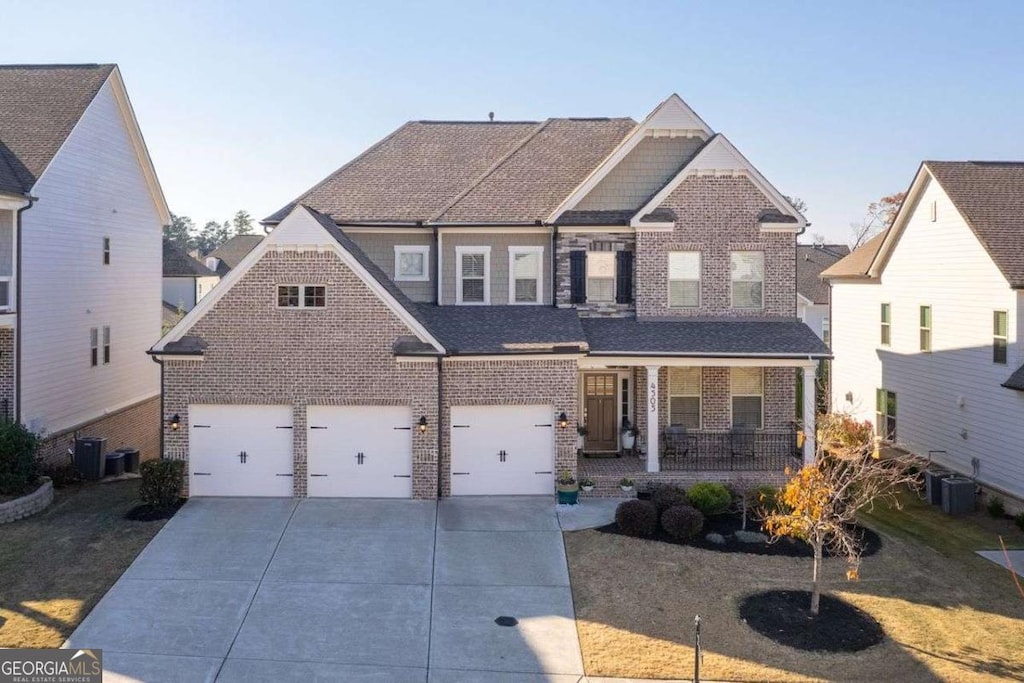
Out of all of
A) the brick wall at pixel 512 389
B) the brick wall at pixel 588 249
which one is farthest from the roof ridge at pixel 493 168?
the brick wall at pixel 512 389

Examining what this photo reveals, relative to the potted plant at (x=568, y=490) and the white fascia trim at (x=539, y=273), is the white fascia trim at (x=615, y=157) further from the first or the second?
the potted plant at (x=568, y=490)

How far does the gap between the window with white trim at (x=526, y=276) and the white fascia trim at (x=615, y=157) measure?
3.72 ft

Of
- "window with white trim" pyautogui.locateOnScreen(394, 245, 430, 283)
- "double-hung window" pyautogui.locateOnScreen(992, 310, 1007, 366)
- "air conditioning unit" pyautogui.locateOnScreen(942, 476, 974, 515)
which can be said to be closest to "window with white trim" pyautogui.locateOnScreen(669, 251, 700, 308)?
"window with white trim" pyautogui.locateOnScreen(394, 245, 430, 283)

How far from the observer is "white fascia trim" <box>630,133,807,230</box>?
1845 centimetres

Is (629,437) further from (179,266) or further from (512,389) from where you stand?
(179,266)

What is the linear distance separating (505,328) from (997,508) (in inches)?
463

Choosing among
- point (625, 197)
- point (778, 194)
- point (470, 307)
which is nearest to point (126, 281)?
point (470, 307)

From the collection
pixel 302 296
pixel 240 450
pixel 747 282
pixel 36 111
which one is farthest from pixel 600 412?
pixel 36 111

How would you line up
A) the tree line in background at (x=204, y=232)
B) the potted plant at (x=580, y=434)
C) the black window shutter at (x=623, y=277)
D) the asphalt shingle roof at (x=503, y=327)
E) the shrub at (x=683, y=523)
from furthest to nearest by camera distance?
1. the tree line in background at (x=204, y=232)
2. the black window shutter at (x=623, y=277)
3. the potted plant at (x=580, y=434)
4. the asphalt shingle roof at (x=503, y=327)
5. the shrub at (x=683, y=523)

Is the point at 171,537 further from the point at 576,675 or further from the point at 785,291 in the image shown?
the point at 785,291

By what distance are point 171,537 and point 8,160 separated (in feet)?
35.0

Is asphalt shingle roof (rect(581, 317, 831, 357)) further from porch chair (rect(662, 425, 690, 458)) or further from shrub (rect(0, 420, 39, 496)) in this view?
shrub (rect(0, 420, 39, 496))

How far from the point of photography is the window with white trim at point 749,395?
1884 centimetres

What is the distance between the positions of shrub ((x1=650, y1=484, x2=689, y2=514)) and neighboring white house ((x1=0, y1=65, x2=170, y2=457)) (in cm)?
1431
